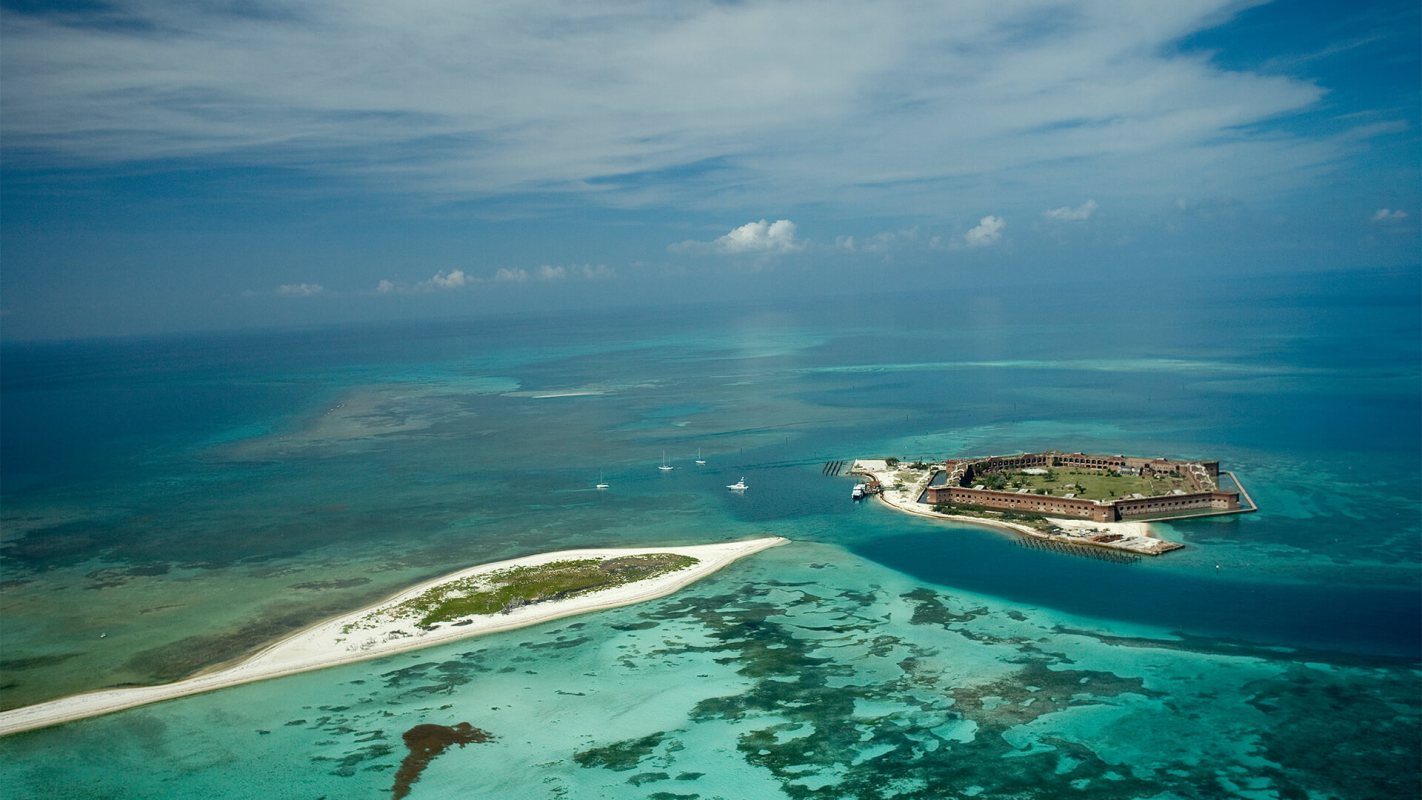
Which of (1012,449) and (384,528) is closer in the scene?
(384,528)

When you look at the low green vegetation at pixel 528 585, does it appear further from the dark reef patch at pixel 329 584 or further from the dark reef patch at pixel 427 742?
the dark reef patch at pixel 427 742

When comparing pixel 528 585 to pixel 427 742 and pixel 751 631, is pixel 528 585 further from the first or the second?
pixel 427 742

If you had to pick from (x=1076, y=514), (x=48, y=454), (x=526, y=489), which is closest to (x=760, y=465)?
(x=526, y=489)

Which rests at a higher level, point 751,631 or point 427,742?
point 751,631

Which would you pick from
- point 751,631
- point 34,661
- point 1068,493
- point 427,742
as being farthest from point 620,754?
point 1068,493

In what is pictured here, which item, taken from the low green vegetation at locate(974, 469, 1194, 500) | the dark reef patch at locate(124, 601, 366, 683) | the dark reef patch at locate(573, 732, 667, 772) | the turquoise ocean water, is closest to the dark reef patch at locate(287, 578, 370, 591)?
the turquoise ocean water

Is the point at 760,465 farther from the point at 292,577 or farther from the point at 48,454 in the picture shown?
the point at 48,454

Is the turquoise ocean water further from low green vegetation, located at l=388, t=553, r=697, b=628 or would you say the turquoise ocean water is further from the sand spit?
low green vegetation, located at l=388, t=553, r=697, b=628
